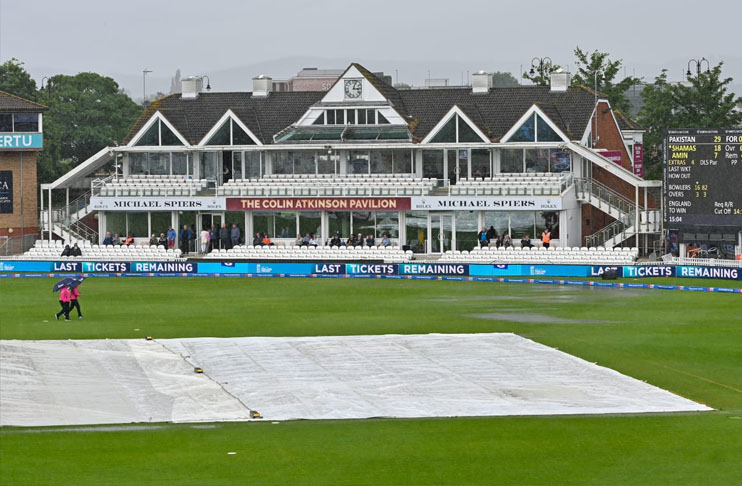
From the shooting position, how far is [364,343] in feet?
109

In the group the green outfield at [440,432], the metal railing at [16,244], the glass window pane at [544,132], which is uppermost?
the glass window pane at [544,132]

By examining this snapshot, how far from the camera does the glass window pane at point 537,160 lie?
7062cm

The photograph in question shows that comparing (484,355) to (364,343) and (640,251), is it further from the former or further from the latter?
(640,251)

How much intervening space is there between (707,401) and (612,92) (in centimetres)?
7305

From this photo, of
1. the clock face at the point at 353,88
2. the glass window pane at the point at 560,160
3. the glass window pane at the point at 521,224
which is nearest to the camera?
the glass window pane at the point at 521,224

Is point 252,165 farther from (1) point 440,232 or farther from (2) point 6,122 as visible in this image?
(2) point 6,122

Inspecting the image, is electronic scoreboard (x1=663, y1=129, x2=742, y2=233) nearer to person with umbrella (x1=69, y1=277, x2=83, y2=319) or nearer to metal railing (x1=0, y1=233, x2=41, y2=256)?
person with umbrella (x1=69, y1=277, x2=83, y2=319)

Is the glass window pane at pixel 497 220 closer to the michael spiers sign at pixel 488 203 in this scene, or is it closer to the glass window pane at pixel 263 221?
the michael spiers sign at pixel 488 203

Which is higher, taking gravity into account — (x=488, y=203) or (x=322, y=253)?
A: (x=488, y=203)

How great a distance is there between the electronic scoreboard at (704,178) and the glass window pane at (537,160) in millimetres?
15843

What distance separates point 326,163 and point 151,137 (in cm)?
1033

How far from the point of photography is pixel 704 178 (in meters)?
54.4

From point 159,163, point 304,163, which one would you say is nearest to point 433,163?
point 304,163

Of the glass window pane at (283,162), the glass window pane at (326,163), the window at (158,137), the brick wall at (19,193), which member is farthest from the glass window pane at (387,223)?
the brick wall at (19,193)
